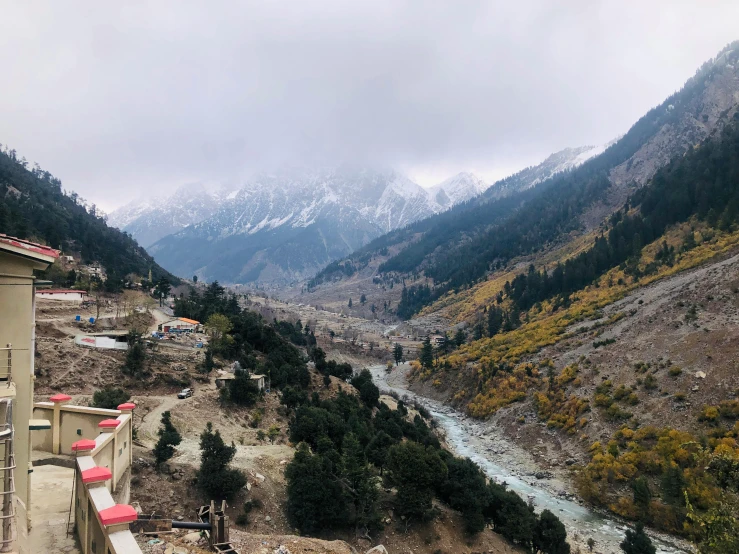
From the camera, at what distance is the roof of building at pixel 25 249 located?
317 inches

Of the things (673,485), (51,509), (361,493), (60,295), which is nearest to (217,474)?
(361,493)

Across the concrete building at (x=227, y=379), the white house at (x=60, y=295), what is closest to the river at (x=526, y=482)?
the concrete building at (x=227, y=379)

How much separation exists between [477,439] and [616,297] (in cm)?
3350

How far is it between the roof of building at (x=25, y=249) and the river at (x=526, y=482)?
30.9 m

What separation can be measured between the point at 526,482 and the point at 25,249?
38113 millimetres

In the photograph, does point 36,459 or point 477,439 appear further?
point 477,439

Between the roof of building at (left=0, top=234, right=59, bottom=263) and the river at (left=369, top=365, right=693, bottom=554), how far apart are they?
101ft

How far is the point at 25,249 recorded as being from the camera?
8305 millimetres

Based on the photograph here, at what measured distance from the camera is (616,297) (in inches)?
2581

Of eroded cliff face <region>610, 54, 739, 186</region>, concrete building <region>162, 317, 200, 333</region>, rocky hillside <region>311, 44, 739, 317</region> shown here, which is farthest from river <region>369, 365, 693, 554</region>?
eroded cliff face <region>610, 54, 739, 186</region>

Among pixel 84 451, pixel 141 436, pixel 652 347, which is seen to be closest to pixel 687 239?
pixel 652 347

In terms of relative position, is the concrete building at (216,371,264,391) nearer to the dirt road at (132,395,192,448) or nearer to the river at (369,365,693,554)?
the dirt road at (132,395,192,448)

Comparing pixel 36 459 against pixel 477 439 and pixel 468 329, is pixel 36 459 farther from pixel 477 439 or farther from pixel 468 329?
pixel 468 329

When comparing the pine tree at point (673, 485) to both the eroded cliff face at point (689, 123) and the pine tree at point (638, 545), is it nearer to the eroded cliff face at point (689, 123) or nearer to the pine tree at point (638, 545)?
the pine tree at point (638, 545)
